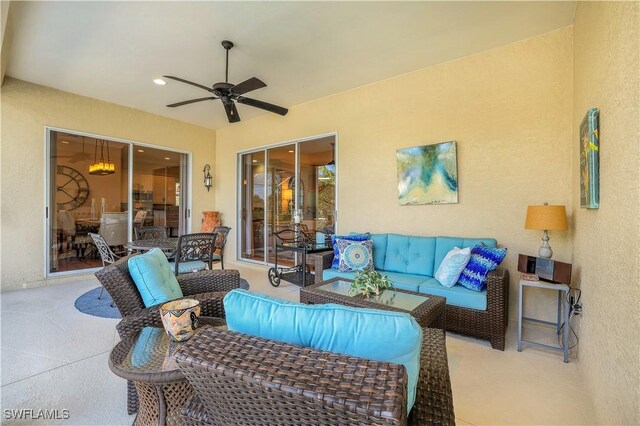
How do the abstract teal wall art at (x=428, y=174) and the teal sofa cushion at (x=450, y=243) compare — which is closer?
the teal sofa cushion at (x=450, y=243)

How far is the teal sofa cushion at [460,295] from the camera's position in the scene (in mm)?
2686

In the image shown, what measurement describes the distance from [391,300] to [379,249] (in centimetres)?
145

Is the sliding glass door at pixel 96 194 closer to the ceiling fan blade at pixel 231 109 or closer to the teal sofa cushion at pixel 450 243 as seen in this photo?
the ceiling fan blade at pixel 231 109

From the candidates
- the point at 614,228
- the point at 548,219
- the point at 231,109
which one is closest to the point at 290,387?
the point at 614,228

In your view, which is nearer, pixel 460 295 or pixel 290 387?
pixel 290 387

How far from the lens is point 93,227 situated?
5258 millimetres

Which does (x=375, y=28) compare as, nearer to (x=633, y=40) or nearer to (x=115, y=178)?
(x=633, y=40)

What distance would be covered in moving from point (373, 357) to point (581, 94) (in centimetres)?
297

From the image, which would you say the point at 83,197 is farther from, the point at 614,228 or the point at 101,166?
the point at 614,228

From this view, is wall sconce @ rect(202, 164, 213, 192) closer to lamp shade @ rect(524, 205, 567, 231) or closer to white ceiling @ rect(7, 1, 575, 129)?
white ceiling @ rect(7, 1, 575, 129)

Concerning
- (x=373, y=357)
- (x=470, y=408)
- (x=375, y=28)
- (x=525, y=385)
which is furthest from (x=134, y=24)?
(x=525, y=385)

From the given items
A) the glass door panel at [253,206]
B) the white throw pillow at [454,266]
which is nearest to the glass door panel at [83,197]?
the glass door panel at [253,206]

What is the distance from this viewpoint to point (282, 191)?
5.82 m

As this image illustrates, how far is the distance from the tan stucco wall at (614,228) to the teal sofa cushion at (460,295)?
2.30 ft
